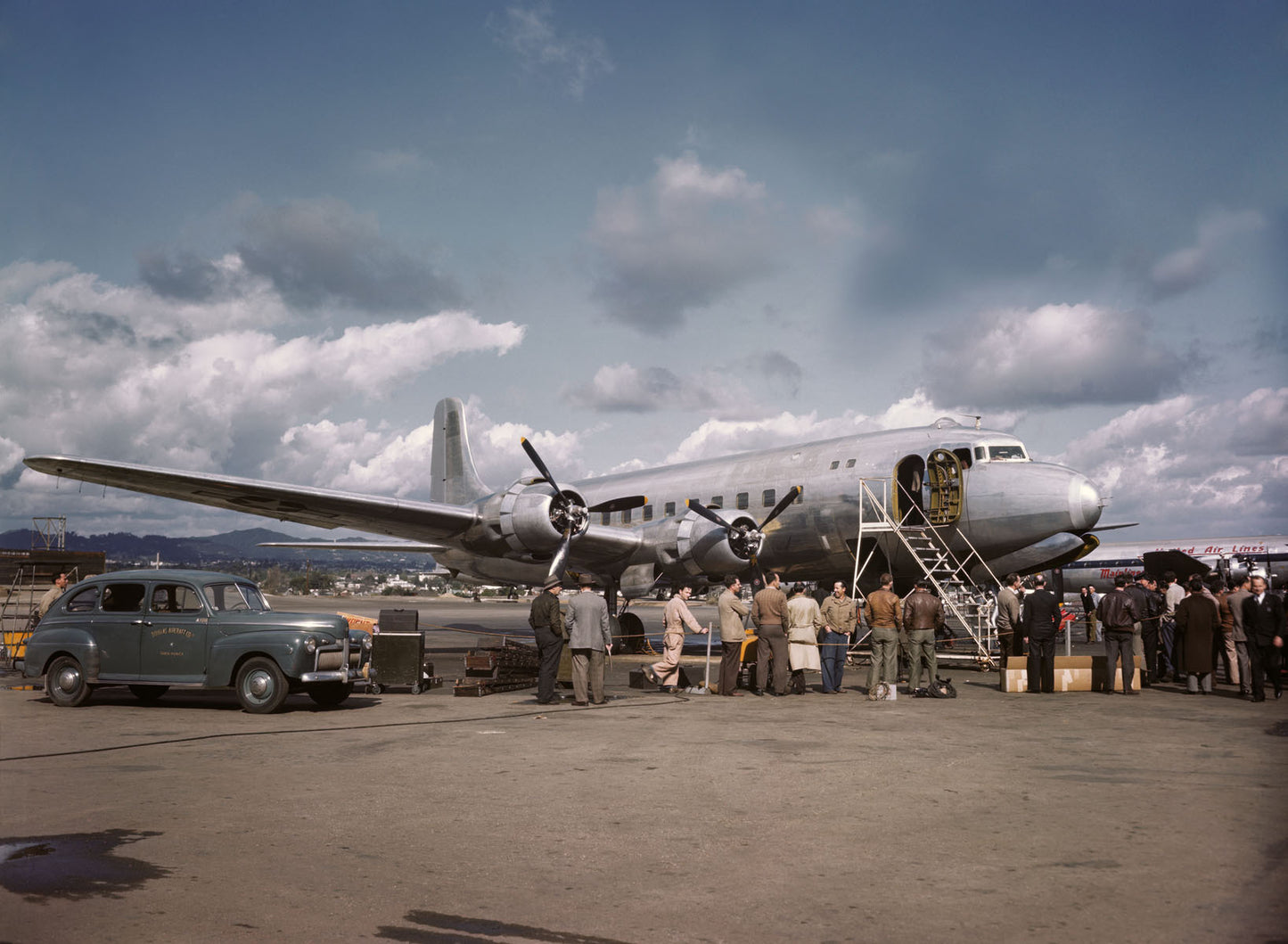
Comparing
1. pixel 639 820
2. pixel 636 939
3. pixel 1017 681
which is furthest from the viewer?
pixel 1017 681

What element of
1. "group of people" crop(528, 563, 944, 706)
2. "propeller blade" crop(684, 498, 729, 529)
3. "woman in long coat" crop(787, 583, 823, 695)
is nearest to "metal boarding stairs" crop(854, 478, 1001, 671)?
"propeller blade" crop(684, 498, 729, 529)

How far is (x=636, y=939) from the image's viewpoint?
4.51 metres

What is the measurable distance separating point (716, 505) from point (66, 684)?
1445 centimetres

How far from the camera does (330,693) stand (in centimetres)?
1315

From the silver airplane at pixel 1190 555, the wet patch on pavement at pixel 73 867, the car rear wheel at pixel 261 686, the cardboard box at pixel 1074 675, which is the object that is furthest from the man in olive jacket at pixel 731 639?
the silver airplane at pixel 1190 555

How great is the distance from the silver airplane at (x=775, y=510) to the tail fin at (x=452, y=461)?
6.25 meters

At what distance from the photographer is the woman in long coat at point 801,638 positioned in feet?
51.0

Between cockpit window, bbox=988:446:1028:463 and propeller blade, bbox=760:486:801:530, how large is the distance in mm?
A: 4023

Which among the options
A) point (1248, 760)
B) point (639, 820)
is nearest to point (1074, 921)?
point (639, 820)

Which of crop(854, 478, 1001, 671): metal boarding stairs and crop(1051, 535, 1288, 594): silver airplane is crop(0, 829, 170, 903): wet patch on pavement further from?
crop(1051, 535, 1288, 594): silver airplane

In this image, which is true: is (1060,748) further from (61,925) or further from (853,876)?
(61,925)

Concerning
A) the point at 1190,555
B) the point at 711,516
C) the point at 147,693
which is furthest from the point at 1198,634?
the point at 1190,555

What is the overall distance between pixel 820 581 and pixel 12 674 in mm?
16657

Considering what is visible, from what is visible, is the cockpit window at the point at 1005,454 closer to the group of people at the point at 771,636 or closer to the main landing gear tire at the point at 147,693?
the group of people at the point at 771,636
